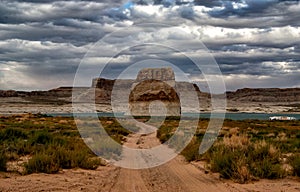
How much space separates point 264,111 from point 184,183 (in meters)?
177

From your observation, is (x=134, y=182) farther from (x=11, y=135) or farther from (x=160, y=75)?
(x=160, y=75)

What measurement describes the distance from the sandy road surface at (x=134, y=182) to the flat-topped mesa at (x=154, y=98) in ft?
297

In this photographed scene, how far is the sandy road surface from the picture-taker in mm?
11297

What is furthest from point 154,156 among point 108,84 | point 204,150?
point 108,84

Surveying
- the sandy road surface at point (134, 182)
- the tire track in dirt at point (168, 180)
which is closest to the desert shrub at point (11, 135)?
the sandy road surface at point (134, 182)

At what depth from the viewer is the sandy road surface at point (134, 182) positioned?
11297 mm

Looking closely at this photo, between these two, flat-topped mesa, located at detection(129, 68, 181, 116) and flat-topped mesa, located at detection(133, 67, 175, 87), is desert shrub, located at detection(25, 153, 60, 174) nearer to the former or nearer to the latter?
flat-topped mesa, located at detection(129, 68, 181, 116)

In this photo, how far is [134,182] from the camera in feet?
41.0

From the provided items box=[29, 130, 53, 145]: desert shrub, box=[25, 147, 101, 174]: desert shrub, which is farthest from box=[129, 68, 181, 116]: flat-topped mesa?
box=[25, 147, 101, 174]: desert shrub

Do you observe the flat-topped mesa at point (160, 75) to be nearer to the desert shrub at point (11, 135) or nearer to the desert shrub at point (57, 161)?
the desert shrub at point (11, 135)

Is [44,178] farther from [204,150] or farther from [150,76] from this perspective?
[150,76]

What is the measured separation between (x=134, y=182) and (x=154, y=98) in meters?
98.9

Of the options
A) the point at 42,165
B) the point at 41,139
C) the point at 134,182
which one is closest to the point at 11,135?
the point at 41,139

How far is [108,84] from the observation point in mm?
182000
